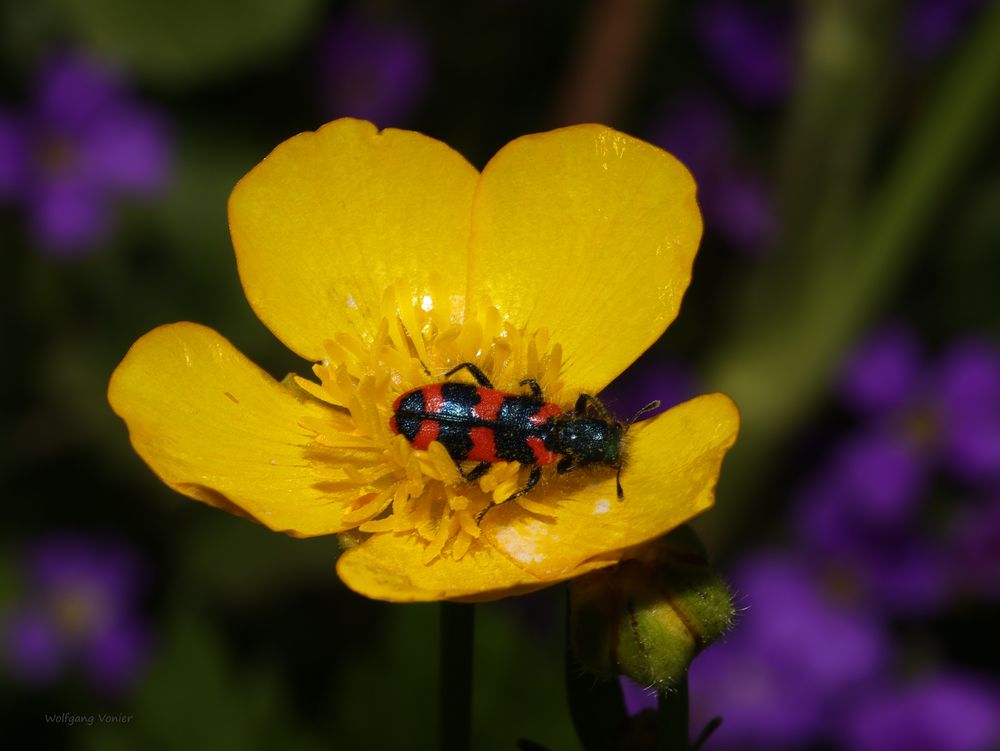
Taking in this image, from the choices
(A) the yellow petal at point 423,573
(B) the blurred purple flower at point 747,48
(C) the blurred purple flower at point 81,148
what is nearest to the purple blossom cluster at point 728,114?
(B) the blurred purple flower at point 747,48

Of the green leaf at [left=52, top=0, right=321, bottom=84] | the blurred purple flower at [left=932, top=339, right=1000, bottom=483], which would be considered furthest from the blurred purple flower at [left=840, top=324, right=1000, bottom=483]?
the green leaf at [left=52, top=0, right=321, bottom=84]

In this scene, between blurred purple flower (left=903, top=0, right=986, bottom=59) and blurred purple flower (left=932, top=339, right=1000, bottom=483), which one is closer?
blurred purple flower (left=932, top=339, right=1000, bottom=483)

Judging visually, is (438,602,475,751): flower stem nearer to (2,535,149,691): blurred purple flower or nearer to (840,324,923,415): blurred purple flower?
(2,535,149,691): blurred purple flower

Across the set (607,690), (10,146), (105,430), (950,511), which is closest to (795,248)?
(950,511)

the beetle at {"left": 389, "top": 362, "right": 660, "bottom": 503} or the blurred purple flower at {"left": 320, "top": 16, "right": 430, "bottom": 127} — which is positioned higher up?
the blurred purple flower at {"left": 320, "top": 16, "right": 430, "bottom": 127}

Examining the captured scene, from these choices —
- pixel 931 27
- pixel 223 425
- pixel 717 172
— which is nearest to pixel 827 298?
pixel 717 172

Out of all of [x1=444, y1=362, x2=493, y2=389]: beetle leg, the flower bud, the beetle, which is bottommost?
the flower bud

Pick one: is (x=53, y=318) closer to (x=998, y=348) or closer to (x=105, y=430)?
(x=105, y=430)
